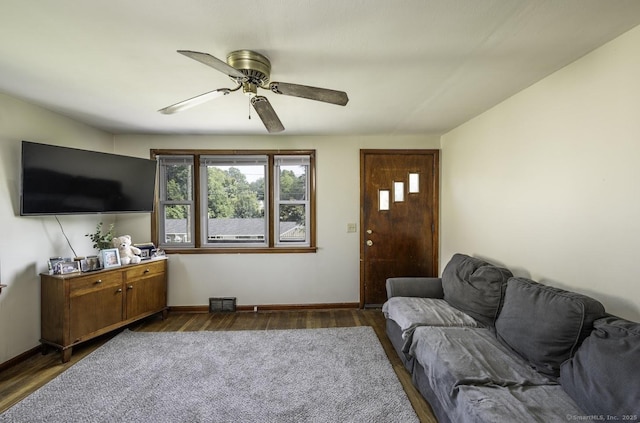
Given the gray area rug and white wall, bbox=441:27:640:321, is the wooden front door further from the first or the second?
the gray area rug

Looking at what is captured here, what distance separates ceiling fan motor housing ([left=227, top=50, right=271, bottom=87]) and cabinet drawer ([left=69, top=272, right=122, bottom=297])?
2.48m

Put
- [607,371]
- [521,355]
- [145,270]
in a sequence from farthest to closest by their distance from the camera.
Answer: [145,270] < [521,355] < [607,371]

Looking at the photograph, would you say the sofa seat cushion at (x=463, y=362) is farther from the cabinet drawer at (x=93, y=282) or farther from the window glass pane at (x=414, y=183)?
the cabinet drawer at (x=93, y=282)

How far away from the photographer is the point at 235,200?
12.0 feet

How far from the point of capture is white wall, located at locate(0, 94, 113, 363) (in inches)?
91.1

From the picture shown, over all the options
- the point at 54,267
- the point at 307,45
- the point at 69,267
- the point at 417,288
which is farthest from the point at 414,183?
the point at 54,267

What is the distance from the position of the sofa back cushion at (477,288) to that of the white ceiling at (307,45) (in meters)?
1.50

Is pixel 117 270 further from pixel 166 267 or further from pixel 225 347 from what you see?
pixel 225 347

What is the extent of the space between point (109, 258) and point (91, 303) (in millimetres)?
455

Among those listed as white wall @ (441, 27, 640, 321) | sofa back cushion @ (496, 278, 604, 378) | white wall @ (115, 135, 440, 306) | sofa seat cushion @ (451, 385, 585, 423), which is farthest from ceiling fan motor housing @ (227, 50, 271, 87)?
→ sofa back cushion @ (496, 278, 604, 378)

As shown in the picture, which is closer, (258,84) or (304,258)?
(258,84)

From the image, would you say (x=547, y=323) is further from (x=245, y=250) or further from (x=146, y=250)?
(x=146, y=250)

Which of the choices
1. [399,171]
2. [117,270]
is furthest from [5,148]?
[399,171]

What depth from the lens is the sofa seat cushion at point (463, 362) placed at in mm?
1463
